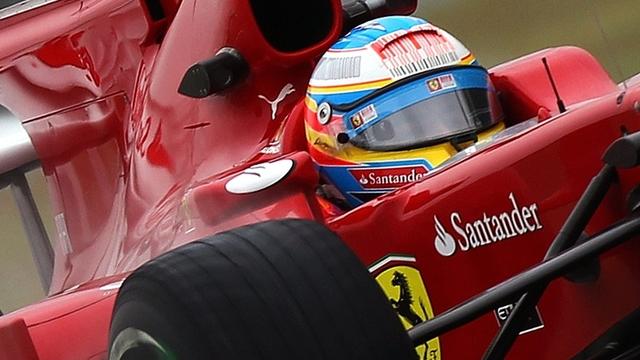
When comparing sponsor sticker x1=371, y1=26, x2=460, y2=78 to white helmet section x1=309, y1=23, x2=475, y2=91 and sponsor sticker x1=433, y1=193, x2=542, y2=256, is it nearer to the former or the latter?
white helmet section x1=309, y1=23, x2=475, y2=91

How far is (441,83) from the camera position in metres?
2.96

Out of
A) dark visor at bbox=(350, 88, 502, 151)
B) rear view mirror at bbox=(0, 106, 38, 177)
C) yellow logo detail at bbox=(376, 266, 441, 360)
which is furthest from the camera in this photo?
rear view mirror at bbox=(0, 106, 38, 177)

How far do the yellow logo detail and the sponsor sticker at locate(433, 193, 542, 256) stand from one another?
78 millimetres

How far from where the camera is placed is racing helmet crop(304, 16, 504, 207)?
9.59 feet

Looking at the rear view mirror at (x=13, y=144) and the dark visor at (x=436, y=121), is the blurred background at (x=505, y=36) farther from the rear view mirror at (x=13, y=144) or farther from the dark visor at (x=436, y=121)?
the dark visor at (x=436, y=121)

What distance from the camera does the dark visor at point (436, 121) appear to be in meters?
2.91

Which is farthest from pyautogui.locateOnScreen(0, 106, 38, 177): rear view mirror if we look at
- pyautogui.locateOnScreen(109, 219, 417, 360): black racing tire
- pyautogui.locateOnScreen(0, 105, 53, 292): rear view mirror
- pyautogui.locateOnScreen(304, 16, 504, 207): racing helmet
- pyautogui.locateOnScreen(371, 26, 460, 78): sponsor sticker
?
pyautogui.locateOnScreen(109, 219, 417, 360): black racing tire

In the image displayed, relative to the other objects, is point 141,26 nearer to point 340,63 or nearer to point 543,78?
point 340,63

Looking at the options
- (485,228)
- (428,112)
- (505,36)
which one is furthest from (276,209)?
(505,36)

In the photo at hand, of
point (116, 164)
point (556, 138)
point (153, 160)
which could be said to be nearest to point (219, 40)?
point (153, 160)

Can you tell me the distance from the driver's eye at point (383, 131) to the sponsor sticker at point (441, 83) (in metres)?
0.11

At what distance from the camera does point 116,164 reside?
13.4 feet

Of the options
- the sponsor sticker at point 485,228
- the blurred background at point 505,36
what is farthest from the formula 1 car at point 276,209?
the blurred background at point 505,36

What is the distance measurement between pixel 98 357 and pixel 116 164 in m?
1.15
